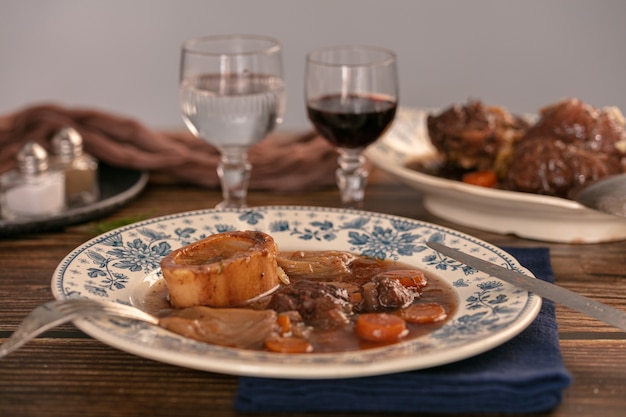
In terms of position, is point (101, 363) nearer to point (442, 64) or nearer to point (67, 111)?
point (67, 111)

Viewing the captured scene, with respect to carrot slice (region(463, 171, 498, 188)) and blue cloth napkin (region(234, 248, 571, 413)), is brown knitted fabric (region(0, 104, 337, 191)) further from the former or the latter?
blue cloth napkin (region(234, 248, 571, 413))

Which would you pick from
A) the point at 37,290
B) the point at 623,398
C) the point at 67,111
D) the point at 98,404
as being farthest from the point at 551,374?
the point at 67,111

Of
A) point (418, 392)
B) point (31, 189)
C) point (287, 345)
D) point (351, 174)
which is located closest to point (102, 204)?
point (31, 189)

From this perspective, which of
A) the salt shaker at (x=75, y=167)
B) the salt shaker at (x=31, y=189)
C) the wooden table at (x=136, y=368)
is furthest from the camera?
the salt shaker at (x=75, y=167)

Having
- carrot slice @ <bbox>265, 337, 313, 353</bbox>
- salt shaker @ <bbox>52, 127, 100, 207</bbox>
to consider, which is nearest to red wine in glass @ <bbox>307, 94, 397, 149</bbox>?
salt shaker @ <bbox>52, 127, 100, 207</bbox>

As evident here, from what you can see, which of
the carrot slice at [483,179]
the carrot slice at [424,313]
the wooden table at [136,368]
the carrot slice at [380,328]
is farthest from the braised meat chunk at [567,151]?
the carrot slice at [380,328]

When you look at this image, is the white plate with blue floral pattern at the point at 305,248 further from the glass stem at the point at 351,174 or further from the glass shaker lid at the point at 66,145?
the glass shaker lid at the point at 66,145
